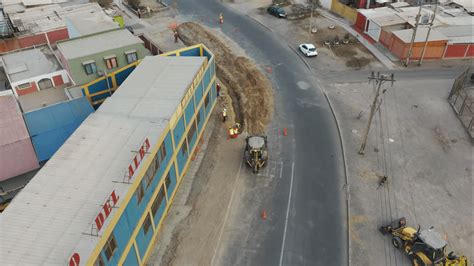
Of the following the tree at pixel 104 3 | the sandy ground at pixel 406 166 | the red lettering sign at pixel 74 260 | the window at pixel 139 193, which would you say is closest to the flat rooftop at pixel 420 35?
the sandy ground at pixel 406 166

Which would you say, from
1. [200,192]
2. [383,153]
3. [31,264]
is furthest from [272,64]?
[31,264]

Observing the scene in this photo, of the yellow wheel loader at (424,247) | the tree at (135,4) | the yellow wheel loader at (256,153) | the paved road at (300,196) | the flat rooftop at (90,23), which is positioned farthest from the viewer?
the tree at (135,4)

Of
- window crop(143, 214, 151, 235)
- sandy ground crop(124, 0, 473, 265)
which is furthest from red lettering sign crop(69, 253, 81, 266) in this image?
sandy ground crop(124, 0, 473, 265)

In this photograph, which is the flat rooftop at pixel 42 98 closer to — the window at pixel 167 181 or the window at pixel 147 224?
the window at pixel 167 181

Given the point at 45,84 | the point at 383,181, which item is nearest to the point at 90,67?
the point at 45,84

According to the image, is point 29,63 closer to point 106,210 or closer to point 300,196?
point 106,210

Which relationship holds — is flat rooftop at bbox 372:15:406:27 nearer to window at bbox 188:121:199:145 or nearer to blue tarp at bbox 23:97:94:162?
window at bbox 188:121:199:145

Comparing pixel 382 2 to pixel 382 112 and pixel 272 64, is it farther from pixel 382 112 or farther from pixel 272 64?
pixel 382 112
